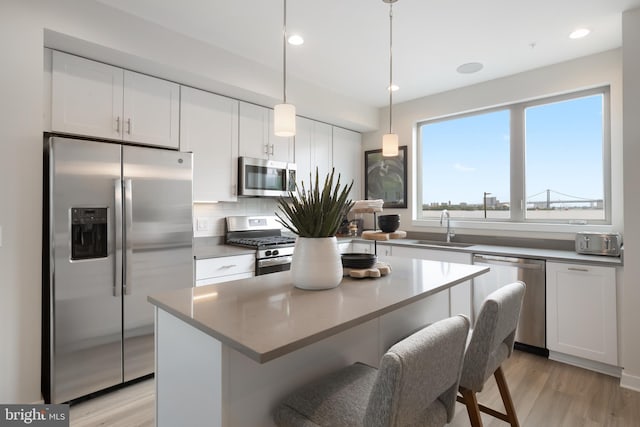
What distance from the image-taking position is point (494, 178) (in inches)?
147

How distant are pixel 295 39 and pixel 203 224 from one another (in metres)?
1.88

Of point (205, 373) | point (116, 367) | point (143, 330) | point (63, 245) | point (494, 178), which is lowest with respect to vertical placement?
point (116, 367)

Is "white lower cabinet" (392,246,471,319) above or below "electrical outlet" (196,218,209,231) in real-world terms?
below

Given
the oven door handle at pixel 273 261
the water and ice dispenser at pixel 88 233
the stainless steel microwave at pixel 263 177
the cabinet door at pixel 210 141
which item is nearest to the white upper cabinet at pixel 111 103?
the cabinet door at pixel 210 141

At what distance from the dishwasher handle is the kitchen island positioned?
5.38ft

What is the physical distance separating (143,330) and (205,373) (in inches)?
65.5

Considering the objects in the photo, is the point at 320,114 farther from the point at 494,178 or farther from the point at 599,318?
the point at 599,318

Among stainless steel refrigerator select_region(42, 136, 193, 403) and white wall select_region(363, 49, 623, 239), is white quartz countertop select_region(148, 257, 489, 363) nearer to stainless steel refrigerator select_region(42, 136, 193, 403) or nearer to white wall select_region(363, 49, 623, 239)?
stainless steel refrigerator select_region(42, 136, 193, 403)

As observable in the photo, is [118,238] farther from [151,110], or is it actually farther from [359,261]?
[359,261]

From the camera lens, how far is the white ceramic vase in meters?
1.42

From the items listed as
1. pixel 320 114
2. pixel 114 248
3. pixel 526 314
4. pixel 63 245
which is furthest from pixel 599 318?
pixel 63 245

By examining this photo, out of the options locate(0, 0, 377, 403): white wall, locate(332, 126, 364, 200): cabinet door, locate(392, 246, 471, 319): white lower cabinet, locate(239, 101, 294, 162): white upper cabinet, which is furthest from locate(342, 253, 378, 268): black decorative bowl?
locate(332, 126, 364, 200): cabinet door

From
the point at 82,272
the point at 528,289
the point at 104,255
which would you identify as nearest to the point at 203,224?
the point at 104,255

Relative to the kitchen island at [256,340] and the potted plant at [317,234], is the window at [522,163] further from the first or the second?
the potted plant at [317,234]
